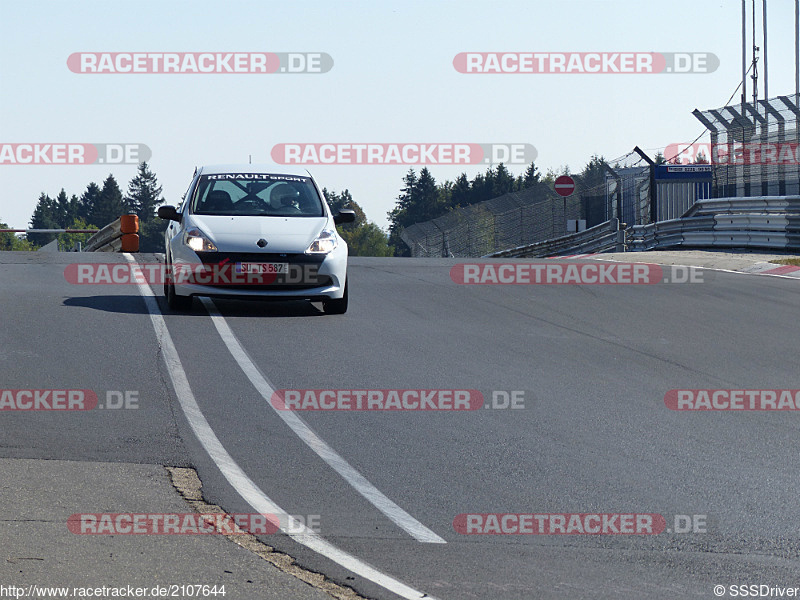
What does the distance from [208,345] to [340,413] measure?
275cm

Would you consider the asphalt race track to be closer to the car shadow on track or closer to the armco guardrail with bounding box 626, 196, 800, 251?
the car shadow on track

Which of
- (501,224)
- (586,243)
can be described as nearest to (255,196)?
(586,243)

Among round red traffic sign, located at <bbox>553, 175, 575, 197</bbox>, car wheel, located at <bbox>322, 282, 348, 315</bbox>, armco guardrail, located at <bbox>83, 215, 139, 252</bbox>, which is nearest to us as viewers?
car wheel, located at <bbox>322, 282, 348, 315</bbox>

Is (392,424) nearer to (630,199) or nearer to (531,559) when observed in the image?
(531,559)

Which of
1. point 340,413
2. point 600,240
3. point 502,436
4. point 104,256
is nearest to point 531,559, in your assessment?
point 502,436

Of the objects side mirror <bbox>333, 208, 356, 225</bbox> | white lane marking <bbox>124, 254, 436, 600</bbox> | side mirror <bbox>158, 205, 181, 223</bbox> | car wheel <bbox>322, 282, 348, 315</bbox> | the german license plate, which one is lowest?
white lane marking <bbox>124, 254, 436, 600</bbox>

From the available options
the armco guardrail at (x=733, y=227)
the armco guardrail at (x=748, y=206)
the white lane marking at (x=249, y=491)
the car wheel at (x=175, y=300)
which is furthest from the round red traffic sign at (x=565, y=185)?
the white lane marking at (x=249, y=491)

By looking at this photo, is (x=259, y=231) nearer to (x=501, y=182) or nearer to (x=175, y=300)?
(x=175, y=300)

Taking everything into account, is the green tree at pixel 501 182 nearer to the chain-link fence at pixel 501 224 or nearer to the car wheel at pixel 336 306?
the chain-link fence at pixel 501 224

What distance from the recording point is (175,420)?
757 centimetres

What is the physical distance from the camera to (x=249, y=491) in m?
6.05

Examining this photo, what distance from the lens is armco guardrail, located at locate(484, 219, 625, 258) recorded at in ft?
90.9

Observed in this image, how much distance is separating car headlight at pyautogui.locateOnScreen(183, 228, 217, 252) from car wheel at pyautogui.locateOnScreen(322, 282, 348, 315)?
1472 millimetres

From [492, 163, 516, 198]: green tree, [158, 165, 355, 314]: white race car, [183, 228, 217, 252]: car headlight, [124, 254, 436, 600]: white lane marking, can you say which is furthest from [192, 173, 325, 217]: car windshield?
[492, 163, 516, 198]: green tree
